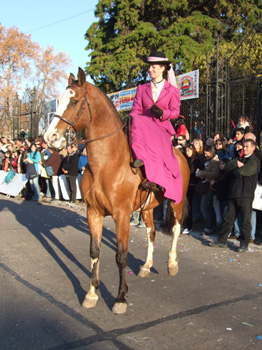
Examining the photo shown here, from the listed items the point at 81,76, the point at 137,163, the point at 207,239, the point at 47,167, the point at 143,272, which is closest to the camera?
the point at 81,76

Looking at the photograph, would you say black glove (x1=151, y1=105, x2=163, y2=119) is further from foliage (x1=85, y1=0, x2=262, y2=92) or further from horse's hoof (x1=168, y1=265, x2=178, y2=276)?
foliage (x1=85, y1=0, x2=262, y2=92)

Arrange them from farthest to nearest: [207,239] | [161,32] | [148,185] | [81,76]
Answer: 1. [161,32]
2. [207,239]
3. [148,185]
4. [81,76]

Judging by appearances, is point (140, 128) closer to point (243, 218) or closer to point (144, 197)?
point (144, 197)

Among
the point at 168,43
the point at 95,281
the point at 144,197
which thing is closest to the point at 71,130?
the point at 144,197

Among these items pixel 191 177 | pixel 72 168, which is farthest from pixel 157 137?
pixel 72 168

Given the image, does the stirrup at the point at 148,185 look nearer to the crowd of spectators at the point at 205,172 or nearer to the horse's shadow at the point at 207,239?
the crowd of spectators at the point at 205,172

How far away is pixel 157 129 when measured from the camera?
486cm

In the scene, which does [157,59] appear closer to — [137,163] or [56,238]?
[137,163]

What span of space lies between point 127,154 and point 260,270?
2.94m

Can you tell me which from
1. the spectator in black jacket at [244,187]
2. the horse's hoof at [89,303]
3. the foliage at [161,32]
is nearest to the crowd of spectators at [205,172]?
the spectator in black jacket at [244,187]

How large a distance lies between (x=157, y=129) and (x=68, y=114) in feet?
4.22

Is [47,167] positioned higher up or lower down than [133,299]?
higher up

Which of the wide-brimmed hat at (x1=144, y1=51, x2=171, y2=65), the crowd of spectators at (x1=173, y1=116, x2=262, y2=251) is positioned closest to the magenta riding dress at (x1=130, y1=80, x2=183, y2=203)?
the wide-brimmed hat at (x1=144, y1=51, x2=171, y2=65)

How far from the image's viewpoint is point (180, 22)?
835 inches
